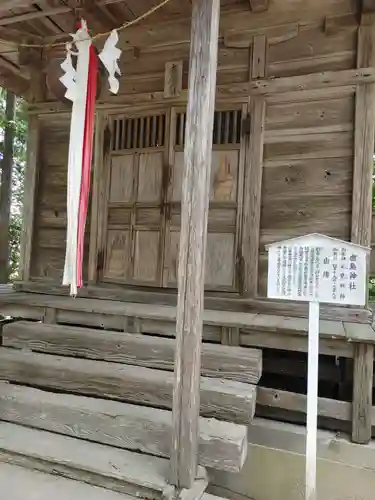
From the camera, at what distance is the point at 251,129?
14.1 feet

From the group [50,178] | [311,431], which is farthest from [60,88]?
[311,431]

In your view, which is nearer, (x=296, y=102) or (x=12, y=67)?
(x=296, y=102)

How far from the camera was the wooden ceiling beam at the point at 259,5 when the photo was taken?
419 cm

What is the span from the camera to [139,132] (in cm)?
480

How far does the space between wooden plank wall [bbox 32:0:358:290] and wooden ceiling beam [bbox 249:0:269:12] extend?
8 cm

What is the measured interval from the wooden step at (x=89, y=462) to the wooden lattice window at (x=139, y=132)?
3348 millimetres

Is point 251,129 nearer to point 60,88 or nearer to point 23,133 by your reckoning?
point 60,88

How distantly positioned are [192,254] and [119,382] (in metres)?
1.46

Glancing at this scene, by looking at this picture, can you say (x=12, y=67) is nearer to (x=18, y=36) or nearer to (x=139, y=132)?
(x=18, y=36)

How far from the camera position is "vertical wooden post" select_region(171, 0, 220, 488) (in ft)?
7.52

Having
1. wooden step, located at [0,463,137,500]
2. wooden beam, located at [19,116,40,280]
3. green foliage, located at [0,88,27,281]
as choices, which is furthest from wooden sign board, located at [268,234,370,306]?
green foliage, located at [0,88,27,281]

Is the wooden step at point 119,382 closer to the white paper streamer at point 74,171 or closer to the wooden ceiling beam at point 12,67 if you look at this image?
the white paper streamer at point 74,171

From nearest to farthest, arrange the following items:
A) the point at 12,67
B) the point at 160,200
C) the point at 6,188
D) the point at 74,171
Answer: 1. the point at 74,171
2. the point at 160,200
3. the point at 12,67
4. the point at 6,188

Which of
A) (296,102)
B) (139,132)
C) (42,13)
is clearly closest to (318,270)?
(296,102)
